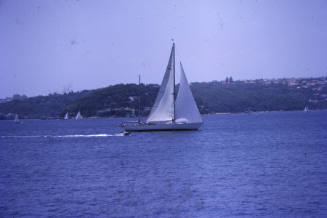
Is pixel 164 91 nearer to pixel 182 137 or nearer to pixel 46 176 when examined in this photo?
pixel 182 137

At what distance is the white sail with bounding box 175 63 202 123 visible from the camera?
203 feet

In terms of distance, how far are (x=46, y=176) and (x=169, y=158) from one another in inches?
454

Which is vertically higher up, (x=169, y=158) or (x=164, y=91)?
(x=164, y=91)

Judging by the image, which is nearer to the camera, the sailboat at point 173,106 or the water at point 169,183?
the water at point 169,183

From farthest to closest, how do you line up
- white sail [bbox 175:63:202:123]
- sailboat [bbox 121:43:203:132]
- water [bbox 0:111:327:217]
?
sailboat [bbox 121:43:203:132], white sail [bbox 175:63:202:123], water [bbox 0:111:327:217]

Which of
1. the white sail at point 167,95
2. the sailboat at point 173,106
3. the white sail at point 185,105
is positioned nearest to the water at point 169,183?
the white sail at point 185,105

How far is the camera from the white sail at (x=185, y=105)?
203ft

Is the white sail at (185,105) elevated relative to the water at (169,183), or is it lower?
elevated

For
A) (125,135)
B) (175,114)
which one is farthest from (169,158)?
(125,135)

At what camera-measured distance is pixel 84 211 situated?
2114 cm

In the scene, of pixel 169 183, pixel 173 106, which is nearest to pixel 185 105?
pixel 173 106

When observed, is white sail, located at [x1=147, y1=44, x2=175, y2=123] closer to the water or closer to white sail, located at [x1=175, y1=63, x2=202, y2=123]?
white sail, located at [x1=175, y1=63, x2=202, y2=123]

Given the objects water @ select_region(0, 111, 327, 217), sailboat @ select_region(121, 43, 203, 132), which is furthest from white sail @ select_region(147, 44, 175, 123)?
water @ select_region(0, 111, 327, 217)

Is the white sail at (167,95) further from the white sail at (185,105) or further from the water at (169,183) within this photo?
the water at (169,183)
